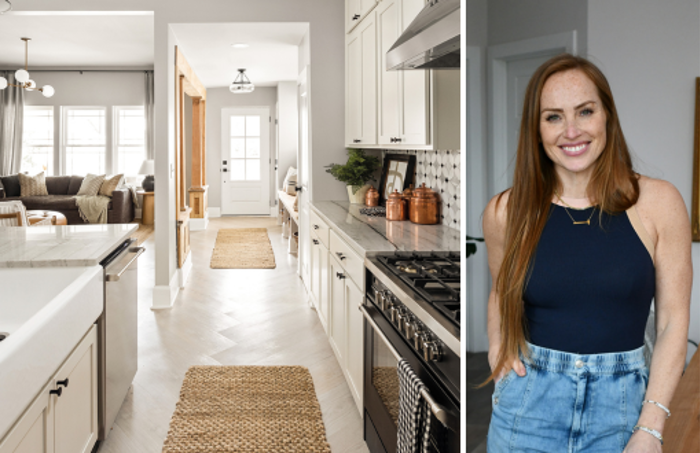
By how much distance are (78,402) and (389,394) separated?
3.44ft

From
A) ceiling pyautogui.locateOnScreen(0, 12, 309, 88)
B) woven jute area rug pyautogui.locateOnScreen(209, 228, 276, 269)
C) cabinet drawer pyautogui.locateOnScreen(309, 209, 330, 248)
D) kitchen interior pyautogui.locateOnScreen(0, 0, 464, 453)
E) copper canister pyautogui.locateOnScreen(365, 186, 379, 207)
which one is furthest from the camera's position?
woven jute area rug pyautogui.locateOnScreen(209, 228, 276, 269)

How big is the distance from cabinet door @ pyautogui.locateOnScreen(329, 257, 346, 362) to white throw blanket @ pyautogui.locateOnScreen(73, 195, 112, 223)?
21.7 ft

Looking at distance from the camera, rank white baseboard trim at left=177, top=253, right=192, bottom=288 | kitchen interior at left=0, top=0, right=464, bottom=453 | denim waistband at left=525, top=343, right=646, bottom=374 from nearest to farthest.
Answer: denim waistband at left=525, top=343, right=646, bottom=374, kitchen interior at left=0, top=0, right=464, bottom=453, white baseboard trim at left=177, top=253, right=192, bottom=288

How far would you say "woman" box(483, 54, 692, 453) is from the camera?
1.38ft

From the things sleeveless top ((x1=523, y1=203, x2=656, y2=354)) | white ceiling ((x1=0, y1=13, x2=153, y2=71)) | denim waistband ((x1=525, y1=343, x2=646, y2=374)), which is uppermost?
white ceiling ((x1=0, y1=13, x2=153, y2=71))

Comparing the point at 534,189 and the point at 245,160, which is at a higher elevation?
the point at 245,160

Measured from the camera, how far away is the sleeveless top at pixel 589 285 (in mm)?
460

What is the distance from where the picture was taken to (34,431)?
1.45 meters

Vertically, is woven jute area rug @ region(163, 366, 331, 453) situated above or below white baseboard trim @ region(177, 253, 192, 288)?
below

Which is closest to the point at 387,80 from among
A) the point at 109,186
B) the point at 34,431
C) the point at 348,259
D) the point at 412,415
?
the point at 348,259

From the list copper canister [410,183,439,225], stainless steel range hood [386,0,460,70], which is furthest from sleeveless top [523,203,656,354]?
copper canister [410,183,439,225]

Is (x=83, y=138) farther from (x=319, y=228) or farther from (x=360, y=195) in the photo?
(x=319, y=228)

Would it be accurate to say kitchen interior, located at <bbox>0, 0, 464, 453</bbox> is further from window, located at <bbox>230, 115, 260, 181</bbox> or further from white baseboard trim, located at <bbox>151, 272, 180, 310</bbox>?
window, located at <bbox>230, 115, 260, 181</bbox>

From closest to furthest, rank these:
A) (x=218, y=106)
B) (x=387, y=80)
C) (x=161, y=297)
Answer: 1. (x=387, y=80)
2. (x=161, y=297)
3. (x=218, y=106)
